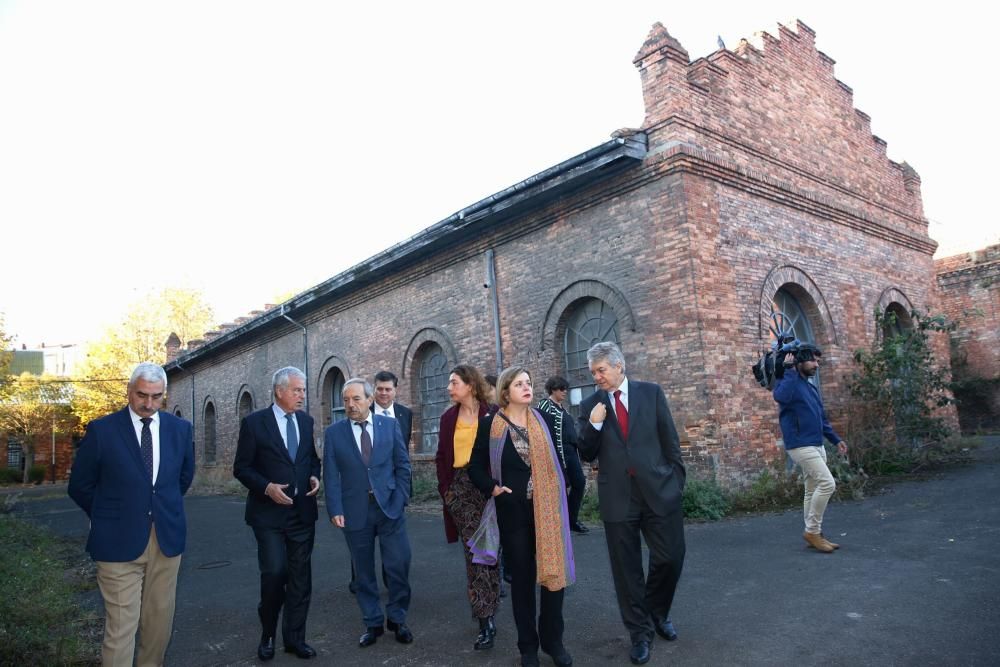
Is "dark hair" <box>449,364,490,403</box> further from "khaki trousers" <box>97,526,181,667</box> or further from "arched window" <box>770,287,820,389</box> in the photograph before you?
"arched window" <box>770,287,820,389</box>

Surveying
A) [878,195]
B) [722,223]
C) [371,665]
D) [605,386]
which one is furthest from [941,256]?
[371,665]

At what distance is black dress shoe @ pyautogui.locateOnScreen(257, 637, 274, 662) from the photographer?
13.6 ft

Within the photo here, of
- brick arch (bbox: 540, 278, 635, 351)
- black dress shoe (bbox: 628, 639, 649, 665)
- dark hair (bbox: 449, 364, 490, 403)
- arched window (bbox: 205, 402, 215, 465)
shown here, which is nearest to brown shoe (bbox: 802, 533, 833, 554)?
black dress shoe (bbox: 628, 639, 649, 665)

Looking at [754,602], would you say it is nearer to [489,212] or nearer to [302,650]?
[302,650]

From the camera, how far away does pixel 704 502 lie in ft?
26.5

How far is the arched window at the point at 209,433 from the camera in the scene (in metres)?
24.9

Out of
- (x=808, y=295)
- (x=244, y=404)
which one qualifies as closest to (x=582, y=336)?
(x=808, y=295)

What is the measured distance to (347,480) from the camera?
14.9 feet

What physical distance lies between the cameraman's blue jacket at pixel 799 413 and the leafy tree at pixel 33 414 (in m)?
40.6

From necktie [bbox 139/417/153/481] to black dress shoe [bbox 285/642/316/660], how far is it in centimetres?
144

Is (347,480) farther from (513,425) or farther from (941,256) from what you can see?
(941,256)

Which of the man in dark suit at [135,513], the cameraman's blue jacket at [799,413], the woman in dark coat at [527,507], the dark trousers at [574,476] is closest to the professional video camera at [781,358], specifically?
the cameraman's blue jacket at [799,413]

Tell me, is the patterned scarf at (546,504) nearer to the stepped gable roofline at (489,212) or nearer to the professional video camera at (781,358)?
the professional video camera at (781,358)

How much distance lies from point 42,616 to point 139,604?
5.64 feet
